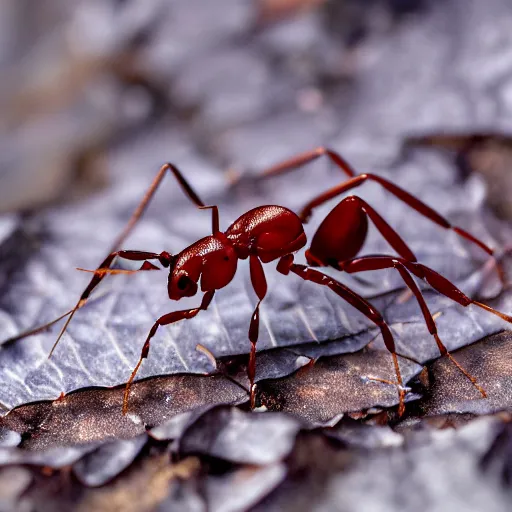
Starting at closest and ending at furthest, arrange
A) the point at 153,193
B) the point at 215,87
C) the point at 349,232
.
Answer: the point at 349,232 → the point at 153,193 → the point at 215,87

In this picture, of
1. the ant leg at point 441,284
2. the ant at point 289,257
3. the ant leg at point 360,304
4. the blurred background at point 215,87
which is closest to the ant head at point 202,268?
the ant at point 289,257

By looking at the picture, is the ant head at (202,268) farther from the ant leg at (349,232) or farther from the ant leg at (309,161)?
the ant leg at (309,161)

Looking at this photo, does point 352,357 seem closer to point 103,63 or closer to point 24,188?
point 24,188

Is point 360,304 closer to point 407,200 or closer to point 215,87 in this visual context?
point 407,200

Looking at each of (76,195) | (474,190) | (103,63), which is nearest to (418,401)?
(474,190)

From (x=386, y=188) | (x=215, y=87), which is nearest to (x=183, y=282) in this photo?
(x=386, y=188)

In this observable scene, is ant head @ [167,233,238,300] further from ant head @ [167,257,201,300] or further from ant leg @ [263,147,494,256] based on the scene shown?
ant leg @ [263,147,494,256]

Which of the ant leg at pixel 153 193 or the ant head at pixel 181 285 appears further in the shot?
the ant leg at pixel 153 193
